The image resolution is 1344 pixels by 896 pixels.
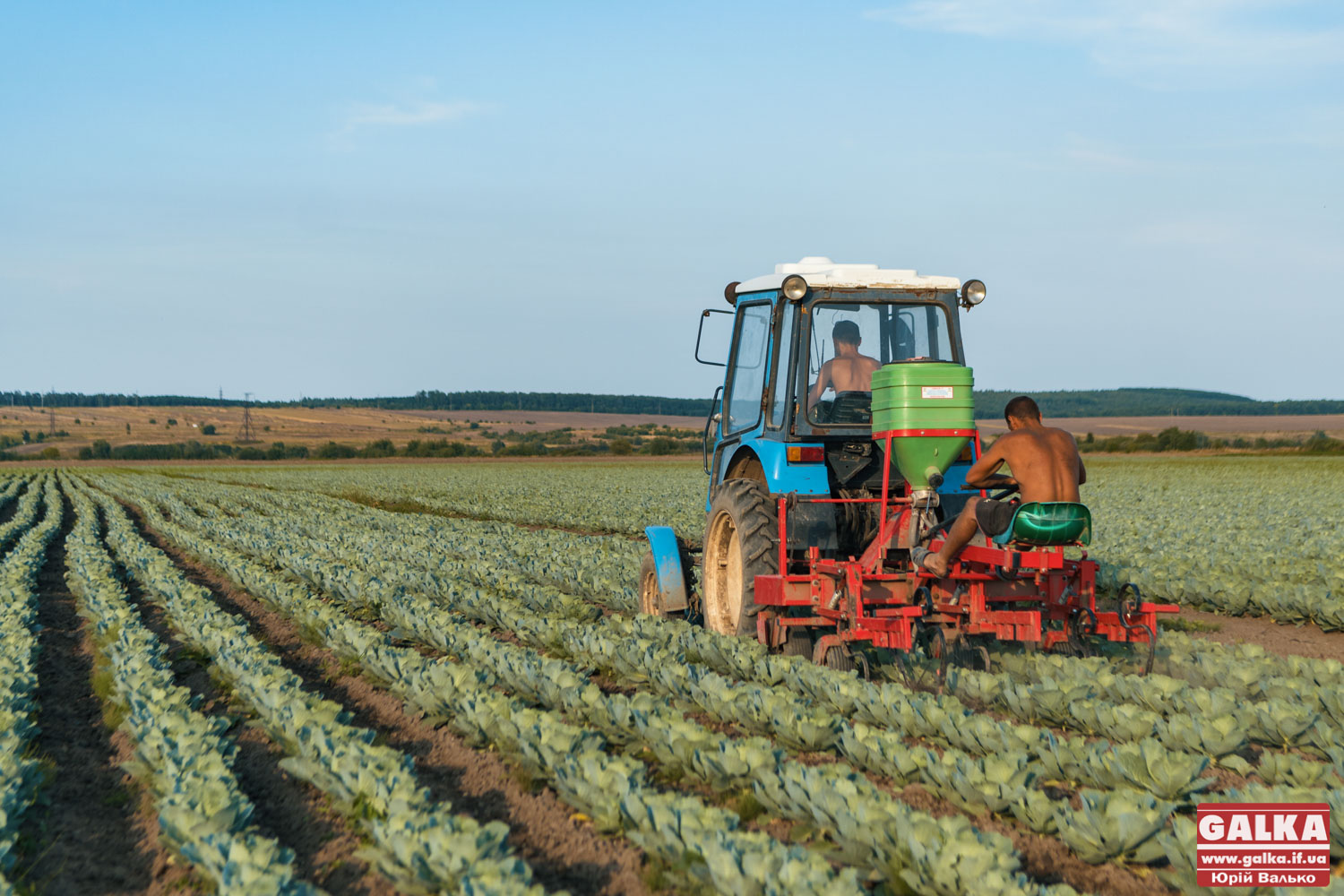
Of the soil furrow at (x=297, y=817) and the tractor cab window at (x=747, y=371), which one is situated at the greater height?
the tractor cab window at (x=747, y=371)

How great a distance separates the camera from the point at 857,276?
269 inches

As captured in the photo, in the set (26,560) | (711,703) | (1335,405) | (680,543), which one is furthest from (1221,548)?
(1335,405)

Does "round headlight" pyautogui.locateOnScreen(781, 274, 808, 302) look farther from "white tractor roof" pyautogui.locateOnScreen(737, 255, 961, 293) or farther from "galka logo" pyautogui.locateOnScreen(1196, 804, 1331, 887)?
"galka logo" pyautogui.locateOnScreen(1196, 804, 1331, 887)

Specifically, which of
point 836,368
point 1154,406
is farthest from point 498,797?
point 1154,406

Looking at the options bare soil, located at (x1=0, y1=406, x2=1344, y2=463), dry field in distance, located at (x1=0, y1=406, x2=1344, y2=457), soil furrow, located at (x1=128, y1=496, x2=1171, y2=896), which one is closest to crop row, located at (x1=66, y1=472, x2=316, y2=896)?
soil furrow, located at (x1=128, y1=496, x2=1171, y2=896)

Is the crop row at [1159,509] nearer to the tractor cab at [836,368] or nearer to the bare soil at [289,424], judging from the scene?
the tractor cab at [836,368]

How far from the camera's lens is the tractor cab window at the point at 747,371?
23.9 ft

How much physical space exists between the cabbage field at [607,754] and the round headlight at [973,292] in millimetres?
2488

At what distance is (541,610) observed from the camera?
1004 cm

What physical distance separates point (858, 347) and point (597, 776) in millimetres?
3731

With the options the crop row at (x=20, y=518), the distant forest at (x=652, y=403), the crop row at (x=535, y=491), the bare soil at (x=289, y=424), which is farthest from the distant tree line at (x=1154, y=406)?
the crop row at (x=20, y=518)

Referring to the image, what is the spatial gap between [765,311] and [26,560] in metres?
12.3

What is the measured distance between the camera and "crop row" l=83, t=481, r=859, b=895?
11.5 ft

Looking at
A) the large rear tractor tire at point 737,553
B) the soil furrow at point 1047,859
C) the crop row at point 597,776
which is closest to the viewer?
the crop row at point 597,776
